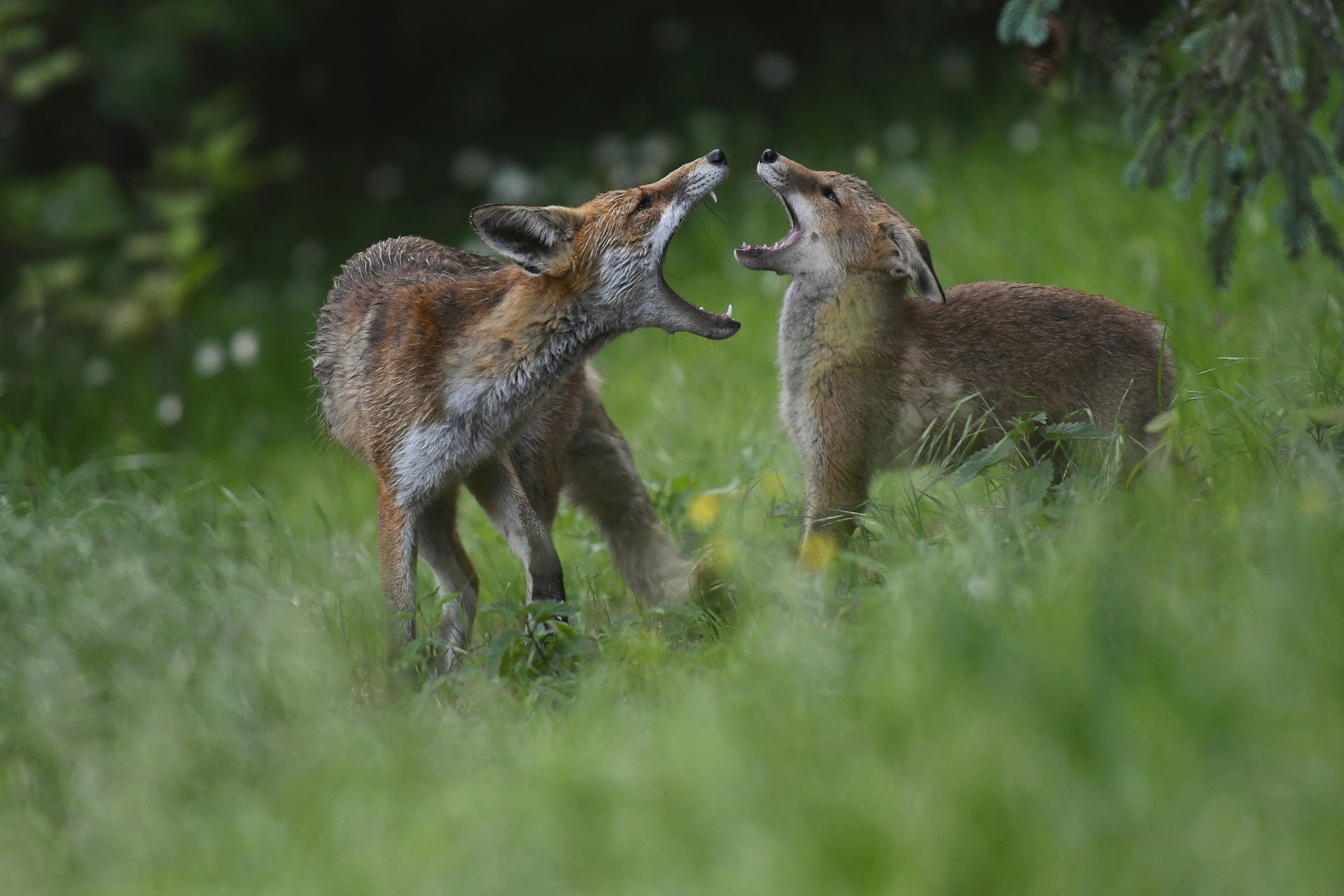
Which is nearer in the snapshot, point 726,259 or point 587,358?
point 587,358

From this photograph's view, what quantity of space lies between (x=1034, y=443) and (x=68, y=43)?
26.7ft

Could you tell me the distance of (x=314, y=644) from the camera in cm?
339

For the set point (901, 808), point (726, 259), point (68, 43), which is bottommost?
point (726, 259)

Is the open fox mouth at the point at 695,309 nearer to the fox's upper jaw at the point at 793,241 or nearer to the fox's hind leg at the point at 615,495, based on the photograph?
the fox's upper jaw at the point at 793,241

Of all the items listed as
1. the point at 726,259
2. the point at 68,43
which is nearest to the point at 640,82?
the point at 726,259

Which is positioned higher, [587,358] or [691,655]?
[587,358]

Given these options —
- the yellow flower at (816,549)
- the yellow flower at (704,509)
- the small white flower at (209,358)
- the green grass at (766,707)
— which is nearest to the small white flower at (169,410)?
the small white flower at (209,358)

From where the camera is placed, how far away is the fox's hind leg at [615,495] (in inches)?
205

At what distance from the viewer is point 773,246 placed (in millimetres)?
4801

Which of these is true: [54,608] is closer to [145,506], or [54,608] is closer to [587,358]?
[145,506]

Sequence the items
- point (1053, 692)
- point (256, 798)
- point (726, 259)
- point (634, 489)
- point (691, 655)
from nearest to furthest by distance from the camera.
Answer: point (1053, 692)
point (256, 798)
point (691, 655)
point (634, 489)
point (726, 259)

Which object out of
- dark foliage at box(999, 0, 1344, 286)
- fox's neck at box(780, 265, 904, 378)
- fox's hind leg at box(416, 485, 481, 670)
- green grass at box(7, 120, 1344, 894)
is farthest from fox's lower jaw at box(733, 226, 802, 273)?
fox's hind leg at box(416, 485, 481, 670)

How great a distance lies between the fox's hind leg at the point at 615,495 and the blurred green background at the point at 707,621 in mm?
167

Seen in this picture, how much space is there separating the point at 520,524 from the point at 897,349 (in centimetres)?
149
